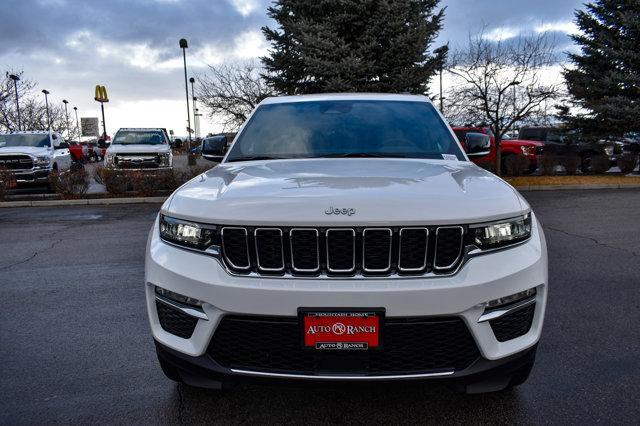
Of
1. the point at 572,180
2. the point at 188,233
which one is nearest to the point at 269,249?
the point at 188,233

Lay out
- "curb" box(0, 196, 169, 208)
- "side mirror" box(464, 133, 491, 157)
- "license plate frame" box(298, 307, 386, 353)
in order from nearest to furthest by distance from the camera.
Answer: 1. "license plate frame" box(298, 307, 386, 353)
2. "side mirror" box(464, 133, 491, 157)
3. "curb" box(0, 196, 169, 208)

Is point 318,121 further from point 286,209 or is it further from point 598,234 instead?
point 598,234

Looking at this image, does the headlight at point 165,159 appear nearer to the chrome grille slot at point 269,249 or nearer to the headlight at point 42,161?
the headlight at point 42,161

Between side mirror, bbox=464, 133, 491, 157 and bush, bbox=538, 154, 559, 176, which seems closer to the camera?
side mirror, bbox=464, 133, 491, 157

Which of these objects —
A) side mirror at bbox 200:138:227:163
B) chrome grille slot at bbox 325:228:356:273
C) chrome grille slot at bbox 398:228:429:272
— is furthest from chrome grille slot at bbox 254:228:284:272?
side mirror at bbox 200:138:227:163

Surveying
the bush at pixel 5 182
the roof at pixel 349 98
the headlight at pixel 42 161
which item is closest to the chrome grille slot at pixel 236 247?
the roof at pixel 349 98

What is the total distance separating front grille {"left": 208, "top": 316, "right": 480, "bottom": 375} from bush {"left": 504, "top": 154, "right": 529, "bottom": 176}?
15341mm

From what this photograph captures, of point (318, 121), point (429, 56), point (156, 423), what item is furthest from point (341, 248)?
point (429, 56)

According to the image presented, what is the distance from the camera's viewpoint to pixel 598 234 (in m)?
7.60

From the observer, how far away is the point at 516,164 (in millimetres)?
16297

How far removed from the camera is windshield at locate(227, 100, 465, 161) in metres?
3.53

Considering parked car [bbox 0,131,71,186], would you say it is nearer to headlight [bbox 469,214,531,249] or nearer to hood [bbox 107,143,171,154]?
hood [bbox 107,143,171,154]

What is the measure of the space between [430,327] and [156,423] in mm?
1497

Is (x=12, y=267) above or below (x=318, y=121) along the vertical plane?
below
